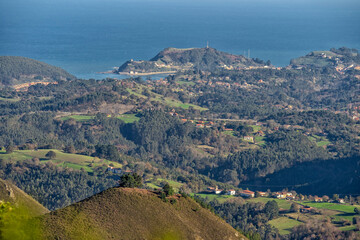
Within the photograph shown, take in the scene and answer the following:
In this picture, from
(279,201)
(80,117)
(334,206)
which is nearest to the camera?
(334,206)

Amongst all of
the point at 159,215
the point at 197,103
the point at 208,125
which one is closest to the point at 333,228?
the point at 159,215

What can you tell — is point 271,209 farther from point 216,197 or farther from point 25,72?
point 25,72

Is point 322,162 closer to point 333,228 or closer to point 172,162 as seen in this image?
point 172,162

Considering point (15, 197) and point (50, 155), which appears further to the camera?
point (50, 155)

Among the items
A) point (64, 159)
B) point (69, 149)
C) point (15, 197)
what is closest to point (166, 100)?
point (69, 149)

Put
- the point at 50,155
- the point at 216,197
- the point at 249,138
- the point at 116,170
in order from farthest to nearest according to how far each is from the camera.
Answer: the point at 249,138
the point at 50,155
the point at 116,170
the point at 216,197
